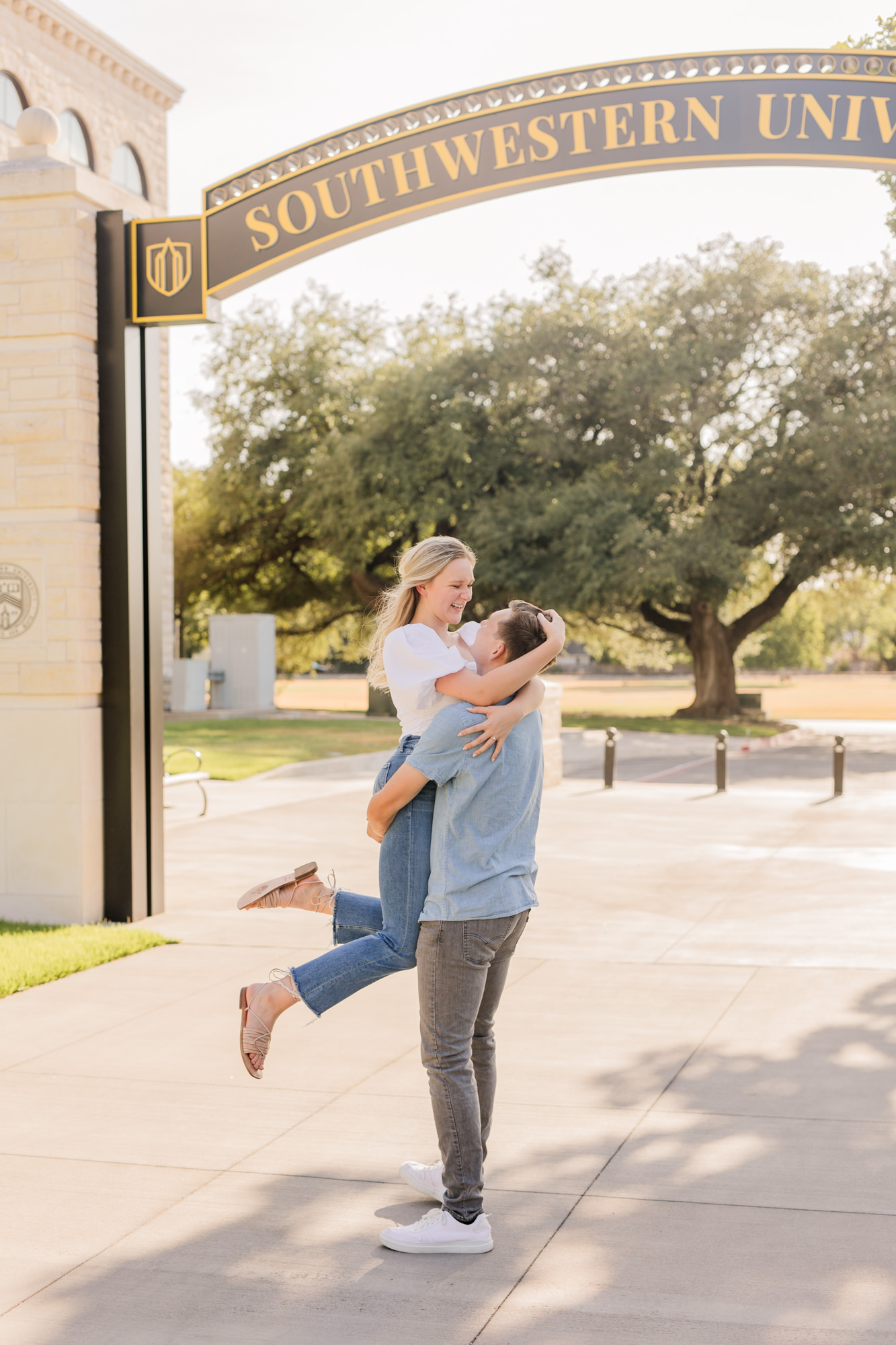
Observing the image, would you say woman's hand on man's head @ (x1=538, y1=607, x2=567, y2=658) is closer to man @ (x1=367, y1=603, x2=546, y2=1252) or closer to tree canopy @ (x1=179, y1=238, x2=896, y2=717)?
man @ (x1=367, y1=603, x2=546, y2=1252)

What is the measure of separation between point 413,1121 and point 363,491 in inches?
1266

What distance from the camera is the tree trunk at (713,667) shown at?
121 ft

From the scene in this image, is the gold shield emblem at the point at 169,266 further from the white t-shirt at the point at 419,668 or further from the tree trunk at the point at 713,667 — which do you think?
the tree trunk at the point at 713,667

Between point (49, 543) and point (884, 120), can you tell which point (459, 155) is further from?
point (49, 543)

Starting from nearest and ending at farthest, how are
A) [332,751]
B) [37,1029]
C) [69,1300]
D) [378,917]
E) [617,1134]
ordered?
[69,1300] → [378,917] → [617,1134] → [37,1029] → [332,751]

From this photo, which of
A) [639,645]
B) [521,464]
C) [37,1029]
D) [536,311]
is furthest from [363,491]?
[37,1029]

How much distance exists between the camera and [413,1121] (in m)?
4.81

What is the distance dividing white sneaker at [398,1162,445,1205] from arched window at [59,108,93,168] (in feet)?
104

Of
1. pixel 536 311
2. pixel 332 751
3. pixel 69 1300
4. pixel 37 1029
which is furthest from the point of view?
pixel 536 311

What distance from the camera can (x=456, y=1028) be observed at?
3656 mm

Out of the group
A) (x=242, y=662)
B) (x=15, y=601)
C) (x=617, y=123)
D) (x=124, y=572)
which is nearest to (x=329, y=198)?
(x=617, y=123)

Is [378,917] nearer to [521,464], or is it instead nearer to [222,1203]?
[222,1203]

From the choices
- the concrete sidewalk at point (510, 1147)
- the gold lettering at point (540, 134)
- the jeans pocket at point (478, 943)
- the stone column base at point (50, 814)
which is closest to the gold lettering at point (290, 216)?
the gold lettering at point (540, 134)

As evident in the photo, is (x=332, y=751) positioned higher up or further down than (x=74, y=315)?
further down
